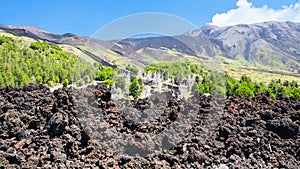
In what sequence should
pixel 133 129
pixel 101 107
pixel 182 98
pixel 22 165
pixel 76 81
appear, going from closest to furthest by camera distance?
pixel 22 165, pixel 133 129, pixel 101 107, pixel 182 98, pixel 76 81

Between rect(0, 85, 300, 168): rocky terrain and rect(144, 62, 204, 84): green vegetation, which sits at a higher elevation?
rect(144, 62, 204, 84): green vegetation

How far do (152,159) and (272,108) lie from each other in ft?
25.7

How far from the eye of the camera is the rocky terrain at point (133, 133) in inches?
405

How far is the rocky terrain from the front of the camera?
1029cm

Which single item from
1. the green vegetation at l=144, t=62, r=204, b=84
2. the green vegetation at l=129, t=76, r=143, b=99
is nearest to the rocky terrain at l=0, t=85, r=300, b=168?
the green vegetation at l=129, t=76, r=143, b=99

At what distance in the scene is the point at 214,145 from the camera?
1168 centimetres

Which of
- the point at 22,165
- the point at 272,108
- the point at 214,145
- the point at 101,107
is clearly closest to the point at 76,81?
the point at 101,107

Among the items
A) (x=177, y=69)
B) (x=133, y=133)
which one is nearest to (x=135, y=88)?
(x=177, y=69)

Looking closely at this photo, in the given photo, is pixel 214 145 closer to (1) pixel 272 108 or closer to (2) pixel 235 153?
(2) pixel 235 153

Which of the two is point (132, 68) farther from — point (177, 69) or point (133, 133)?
point (177, 69)

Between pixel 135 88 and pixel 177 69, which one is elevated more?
pixel 177 69

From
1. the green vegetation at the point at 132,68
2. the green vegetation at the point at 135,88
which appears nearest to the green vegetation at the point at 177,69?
the green vegetation at the point at 132,68

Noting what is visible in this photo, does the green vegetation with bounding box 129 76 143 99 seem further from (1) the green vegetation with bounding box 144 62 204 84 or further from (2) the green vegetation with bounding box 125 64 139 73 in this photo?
(1) the green vegetation with bounding box 144 62 204 84

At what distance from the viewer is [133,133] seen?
11.6 meters
